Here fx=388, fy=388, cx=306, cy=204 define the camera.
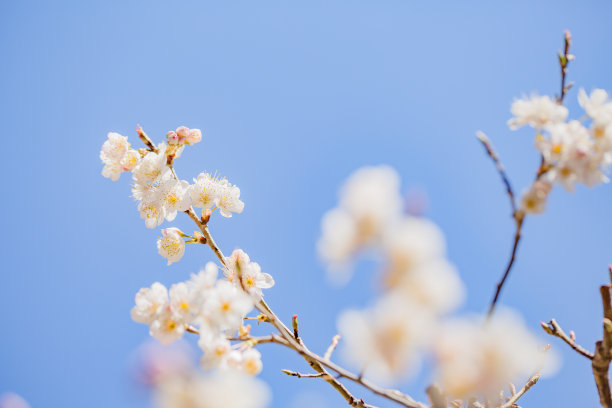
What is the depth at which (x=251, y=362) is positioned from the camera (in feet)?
4.17

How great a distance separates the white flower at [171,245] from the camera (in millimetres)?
1766

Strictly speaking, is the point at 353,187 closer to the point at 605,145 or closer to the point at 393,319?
the point at 393,319

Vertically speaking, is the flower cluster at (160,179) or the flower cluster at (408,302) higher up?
the flower cluster at (160,179)

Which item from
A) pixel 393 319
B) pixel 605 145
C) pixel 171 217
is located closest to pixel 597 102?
pixel 605 145

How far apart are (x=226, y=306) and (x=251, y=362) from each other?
0.24 meters

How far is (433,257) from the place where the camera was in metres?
0.75

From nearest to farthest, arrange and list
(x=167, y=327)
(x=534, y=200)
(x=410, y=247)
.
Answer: (x=410, y=247), (x=534, y=200), (x=167, y=327)

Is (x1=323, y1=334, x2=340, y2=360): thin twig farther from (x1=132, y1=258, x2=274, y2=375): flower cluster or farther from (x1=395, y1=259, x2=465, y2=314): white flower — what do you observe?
(x1=395, y1=259, x2=465, y2=314): white flower

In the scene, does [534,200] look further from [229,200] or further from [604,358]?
[229,200]

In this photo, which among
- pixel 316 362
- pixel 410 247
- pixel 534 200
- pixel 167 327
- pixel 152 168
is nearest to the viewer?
pixel 410 247

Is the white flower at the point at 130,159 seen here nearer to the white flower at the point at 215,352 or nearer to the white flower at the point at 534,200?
the white flower at the point at 215,352

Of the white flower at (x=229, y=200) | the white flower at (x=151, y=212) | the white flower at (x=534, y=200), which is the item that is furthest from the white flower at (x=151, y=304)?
the white flower at (x=534, y=200)

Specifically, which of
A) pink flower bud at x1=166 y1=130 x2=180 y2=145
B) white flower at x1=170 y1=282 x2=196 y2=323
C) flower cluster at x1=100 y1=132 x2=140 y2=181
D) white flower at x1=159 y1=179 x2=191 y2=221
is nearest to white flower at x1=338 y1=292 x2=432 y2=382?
white flower at x1=170 y1=282 x2=196 y2=323

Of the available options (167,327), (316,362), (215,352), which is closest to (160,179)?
(167,327)
